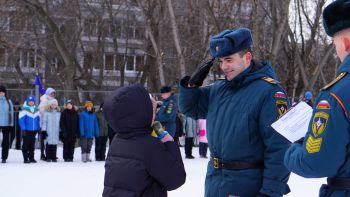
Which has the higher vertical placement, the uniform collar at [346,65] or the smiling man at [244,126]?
the uniform collar at [346,65]

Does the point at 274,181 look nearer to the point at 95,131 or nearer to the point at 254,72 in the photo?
the point at 254,72

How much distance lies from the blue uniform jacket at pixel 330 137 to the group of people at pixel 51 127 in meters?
11.1

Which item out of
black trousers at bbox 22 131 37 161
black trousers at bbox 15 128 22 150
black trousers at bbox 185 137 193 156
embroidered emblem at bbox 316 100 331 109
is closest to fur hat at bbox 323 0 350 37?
embroidered emblem at bbox 316 100 331 109

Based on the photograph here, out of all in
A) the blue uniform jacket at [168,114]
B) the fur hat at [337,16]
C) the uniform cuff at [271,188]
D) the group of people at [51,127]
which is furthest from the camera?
the group of people at [51,127]

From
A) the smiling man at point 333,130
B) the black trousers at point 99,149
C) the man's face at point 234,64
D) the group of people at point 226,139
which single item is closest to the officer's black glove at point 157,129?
the group of people at point 226,139

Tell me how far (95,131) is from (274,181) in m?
11.5

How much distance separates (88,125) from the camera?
14.5 m

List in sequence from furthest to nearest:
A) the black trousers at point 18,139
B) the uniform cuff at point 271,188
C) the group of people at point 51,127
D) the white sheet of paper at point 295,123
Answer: the black trousers at point 18,139
the group of people at point 51,127
the uniform cuff at point 271,188
the white sheet of paper at point 295,123

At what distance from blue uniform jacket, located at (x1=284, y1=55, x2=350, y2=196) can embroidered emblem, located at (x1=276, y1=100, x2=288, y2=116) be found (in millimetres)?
840

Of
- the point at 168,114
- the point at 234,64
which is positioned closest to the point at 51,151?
the point at 168,114

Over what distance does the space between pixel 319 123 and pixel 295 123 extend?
1.06 feet

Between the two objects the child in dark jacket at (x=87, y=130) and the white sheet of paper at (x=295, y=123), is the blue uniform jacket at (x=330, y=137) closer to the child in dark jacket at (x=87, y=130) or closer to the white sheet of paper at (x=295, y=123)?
the white sheet of paper at (x=295, y=123)

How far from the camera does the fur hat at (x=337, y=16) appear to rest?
270 cm

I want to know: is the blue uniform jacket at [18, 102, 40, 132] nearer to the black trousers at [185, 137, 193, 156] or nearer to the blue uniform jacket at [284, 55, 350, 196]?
the black trousers at [185, 137, 193, 156]
